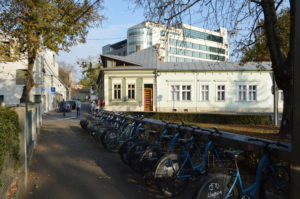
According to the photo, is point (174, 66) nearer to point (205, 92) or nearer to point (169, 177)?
point (205, 92)

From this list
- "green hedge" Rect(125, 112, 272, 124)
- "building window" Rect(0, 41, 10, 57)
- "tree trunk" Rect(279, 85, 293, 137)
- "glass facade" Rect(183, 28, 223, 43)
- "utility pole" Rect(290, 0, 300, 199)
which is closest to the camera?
"utility pole" Rect(290, 0, 300, 199)

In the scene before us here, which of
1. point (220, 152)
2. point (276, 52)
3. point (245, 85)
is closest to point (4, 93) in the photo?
point (245, 85)

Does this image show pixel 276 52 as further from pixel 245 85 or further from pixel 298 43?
pixel 245 85

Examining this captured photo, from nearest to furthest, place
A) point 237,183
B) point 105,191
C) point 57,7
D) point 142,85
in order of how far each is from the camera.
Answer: point 237,183 < point 105,191 < point 57,7 < point 142,85

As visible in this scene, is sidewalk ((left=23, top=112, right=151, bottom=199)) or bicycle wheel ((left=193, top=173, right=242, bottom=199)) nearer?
bicycle wheel ((left=193, top=173, right=242, bottom=199))

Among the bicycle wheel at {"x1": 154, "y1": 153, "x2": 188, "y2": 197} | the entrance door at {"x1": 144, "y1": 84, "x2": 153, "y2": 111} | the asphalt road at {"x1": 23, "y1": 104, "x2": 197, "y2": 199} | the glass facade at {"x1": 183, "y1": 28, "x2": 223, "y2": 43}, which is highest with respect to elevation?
the glass facade at {"x1": 183, "y1": 28, "x2": 223, "y2": 43}

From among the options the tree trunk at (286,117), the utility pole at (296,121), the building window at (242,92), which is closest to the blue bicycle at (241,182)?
the utility pole at (296,121)

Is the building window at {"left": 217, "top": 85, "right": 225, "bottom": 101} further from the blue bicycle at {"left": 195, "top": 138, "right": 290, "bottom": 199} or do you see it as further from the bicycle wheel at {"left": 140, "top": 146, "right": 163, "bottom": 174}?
the blue bicycle at {"left": 195, "top": 138, "right": 290, "bottom": 199}

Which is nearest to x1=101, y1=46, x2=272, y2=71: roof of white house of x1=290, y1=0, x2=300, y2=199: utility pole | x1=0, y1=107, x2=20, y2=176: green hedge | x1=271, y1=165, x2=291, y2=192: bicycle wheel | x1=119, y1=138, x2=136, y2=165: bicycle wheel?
x1=119, y1=138, x2=136, y2=165: bicycle wheel

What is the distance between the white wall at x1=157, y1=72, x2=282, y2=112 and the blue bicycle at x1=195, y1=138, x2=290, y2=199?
2868cm

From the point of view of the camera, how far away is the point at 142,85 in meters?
32.3

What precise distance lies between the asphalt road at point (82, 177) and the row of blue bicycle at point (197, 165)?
0.32 meters

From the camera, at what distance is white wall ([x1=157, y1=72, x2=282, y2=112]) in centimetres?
3228

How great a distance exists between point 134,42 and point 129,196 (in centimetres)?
8169
